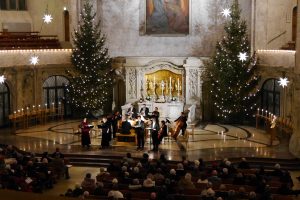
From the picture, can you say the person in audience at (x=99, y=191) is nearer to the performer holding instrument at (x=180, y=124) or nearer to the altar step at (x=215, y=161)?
the altar step at (x=215, y=161)

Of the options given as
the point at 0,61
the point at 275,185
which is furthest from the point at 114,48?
the point at 275,185

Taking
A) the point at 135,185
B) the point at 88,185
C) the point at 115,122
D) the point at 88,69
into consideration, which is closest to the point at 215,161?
the point at 115,122

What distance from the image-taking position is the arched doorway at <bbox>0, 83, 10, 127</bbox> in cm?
2570

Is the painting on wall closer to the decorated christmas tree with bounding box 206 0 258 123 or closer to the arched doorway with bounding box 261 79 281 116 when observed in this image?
the decorated christmas tree with bounding box 206 0 258 123

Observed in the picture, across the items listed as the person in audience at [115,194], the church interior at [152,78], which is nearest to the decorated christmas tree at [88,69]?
the church interior at [152,78]

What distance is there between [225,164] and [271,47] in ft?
46.7

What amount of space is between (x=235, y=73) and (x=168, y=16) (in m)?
5.84

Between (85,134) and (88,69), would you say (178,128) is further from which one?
(88,69)

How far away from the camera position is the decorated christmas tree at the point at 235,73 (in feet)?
83.8

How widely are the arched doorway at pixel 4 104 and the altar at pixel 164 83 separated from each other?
6707mm

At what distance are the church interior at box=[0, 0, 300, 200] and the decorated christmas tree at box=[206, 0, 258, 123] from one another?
158 millimetres

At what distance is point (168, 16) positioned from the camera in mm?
28453

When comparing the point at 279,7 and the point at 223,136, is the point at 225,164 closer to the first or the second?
the point at 223,136

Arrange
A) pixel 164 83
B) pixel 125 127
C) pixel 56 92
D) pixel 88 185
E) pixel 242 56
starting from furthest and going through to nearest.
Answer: pixel 56 92 → pixel 164 83 → pixel 242 56 → pixel 125 127 → pixel 88 185
